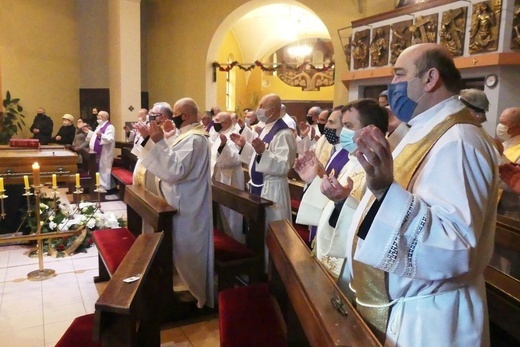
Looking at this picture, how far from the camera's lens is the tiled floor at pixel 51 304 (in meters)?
3.16

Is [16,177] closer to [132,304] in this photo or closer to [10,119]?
[132,304]

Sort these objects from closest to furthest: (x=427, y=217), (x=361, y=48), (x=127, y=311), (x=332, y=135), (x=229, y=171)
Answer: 1. (x=427, y=217)
2. (x=127, y=311)
3. (x=332, y=135)
4. (x=229, y=171)
5. (x=361, y=48)

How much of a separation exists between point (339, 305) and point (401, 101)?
2.61 ft

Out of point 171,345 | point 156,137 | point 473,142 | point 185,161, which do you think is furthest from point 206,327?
point 473,142

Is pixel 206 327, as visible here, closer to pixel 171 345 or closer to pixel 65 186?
pixel 171 345

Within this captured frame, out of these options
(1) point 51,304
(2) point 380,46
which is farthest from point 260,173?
(2) point 380,46

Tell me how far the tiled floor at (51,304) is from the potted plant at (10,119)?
7857 millimetres

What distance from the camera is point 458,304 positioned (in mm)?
1381

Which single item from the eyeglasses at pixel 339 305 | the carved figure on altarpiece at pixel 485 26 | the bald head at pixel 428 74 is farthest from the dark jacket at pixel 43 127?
the bald head at pixel 428 74

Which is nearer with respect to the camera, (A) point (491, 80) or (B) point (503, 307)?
(B) point (503, 307)

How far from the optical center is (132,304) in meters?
1.85

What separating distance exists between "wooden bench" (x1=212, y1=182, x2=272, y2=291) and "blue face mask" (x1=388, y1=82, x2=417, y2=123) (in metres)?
2.19

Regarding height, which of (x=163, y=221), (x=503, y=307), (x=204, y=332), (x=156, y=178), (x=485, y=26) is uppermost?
(x=485, y=26)

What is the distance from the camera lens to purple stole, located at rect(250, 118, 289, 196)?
4383mm
